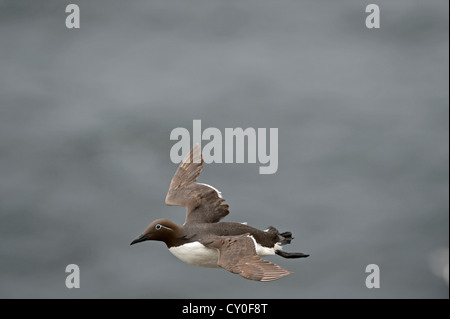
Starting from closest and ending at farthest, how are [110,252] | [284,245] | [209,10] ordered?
[284,245]
[110,252]
[209,10]

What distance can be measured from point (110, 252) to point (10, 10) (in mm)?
17427

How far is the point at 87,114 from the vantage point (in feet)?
160

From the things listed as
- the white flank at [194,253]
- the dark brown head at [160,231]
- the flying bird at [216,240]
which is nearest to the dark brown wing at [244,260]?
the flying bird at [216,240]

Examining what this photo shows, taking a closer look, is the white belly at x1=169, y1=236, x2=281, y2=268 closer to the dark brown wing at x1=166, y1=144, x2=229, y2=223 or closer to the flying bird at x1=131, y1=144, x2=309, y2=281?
the flying bird at x1=131, y1=144, x2=309, y2=281

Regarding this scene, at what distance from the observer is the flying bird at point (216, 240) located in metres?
18.0

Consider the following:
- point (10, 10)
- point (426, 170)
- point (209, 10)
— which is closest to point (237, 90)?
point (209, 10)

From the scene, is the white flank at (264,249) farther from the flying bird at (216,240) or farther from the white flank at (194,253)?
the white flank at (194,253)

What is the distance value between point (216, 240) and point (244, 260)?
73 cm

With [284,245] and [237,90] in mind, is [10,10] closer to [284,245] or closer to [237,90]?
[237,90]

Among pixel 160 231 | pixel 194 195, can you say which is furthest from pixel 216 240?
pixel 194 195

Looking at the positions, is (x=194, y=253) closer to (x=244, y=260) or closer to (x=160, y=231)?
(x=160, y=231)

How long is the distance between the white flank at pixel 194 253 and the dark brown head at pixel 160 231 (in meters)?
0.24
